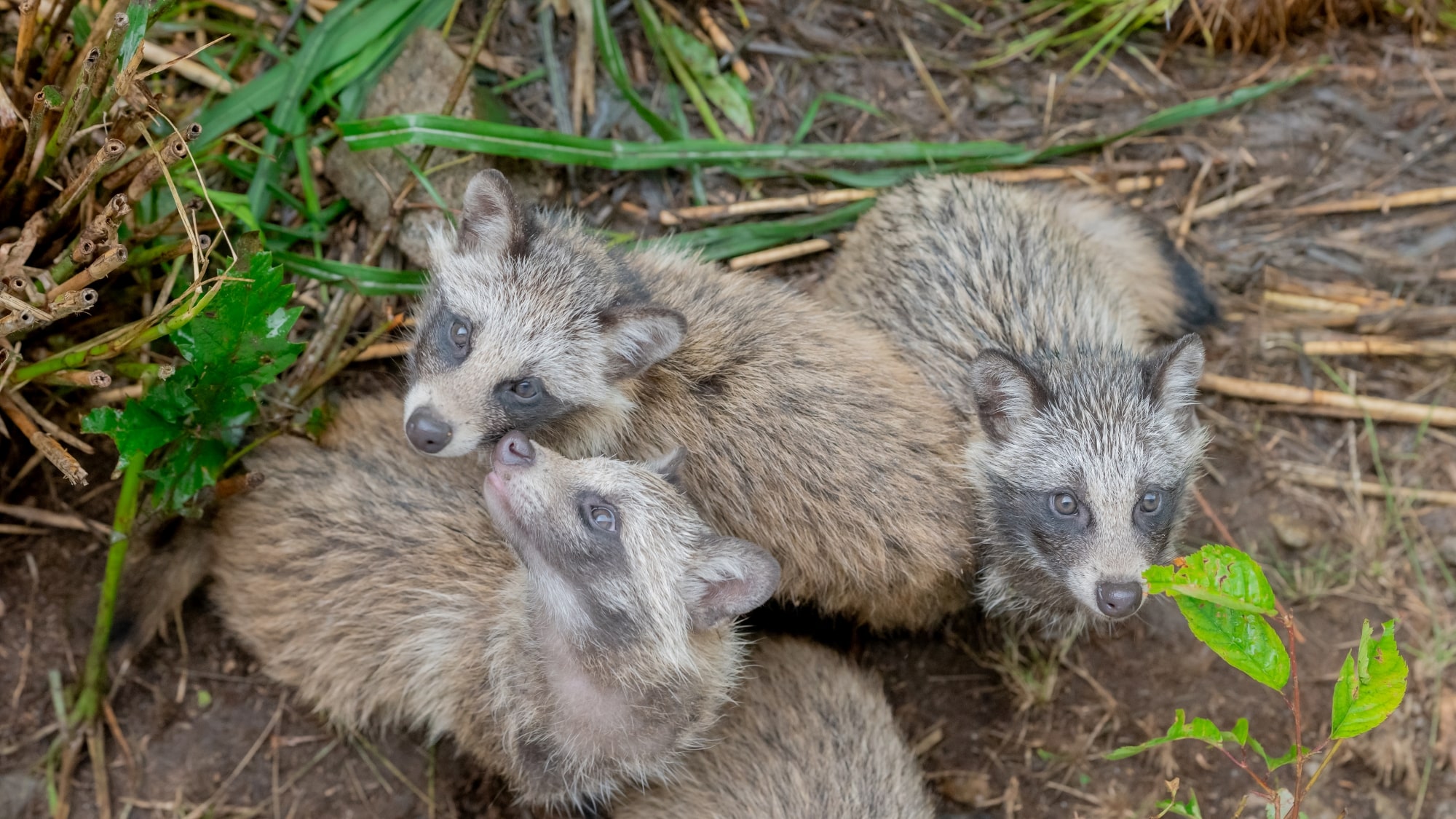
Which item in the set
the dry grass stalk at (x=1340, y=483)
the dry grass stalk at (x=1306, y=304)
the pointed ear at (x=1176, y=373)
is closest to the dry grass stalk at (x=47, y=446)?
the pointed ear at (x=1176, y=373)

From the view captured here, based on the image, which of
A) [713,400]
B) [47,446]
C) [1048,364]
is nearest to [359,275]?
[47,446]

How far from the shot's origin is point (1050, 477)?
171 inches

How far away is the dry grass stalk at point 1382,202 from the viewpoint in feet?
18.5

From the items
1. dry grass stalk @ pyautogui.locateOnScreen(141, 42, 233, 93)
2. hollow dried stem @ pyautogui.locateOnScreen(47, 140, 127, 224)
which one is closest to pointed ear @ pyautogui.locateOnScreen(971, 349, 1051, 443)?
hollow dried stem @ pyautogui.locateOnScreen(47, 140, 127, 224)

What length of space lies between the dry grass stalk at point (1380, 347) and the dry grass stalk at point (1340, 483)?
0.63m

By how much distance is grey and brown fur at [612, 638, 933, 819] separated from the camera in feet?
13.5

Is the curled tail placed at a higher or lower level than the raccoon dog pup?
lower

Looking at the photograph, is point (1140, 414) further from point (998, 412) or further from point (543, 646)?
point (543, 646)

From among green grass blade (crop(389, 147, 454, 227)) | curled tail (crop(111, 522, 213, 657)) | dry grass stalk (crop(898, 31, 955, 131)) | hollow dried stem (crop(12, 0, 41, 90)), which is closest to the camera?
hollow dried stem (crop(12, 0, 41, 90))

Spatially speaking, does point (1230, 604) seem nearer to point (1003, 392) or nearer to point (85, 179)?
point (1003, 392)

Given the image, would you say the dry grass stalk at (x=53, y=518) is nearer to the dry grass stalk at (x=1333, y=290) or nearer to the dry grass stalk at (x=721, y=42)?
the dry grass stalk at (x=721, y=42)

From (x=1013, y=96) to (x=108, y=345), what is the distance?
455 centimetres

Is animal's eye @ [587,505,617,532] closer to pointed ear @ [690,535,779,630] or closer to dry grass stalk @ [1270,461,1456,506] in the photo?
pointed ear @ [690,535,779,630]

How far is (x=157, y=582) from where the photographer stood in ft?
14.7
